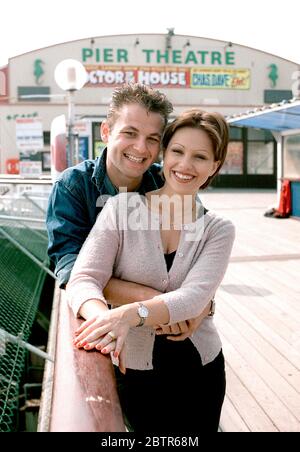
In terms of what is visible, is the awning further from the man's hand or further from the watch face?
the watch face

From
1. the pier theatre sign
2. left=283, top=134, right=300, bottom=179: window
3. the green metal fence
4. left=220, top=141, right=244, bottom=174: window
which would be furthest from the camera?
left=220, top=141, right=244, bottom=174: window

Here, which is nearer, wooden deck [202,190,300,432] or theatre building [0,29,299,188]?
wooden deck [202,190,300,432]

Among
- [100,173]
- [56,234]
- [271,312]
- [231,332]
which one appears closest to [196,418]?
[56,234]

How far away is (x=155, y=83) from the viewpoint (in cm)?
2175

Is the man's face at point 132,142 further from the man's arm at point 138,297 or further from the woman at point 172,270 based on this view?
the man's arm at point 138,297

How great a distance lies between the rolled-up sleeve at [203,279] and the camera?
141cm

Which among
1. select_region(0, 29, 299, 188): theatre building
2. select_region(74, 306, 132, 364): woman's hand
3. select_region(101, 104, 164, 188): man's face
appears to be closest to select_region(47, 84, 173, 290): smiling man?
select_region(101, 104, 164, 188): man's face

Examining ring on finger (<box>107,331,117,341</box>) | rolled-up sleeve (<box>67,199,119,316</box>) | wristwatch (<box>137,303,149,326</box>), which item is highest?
rolled-up sleeve (<box>67,199,119,316</box>)

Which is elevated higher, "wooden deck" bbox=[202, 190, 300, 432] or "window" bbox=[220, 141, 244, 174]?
"window" bbox=[220, 141, 244, 174]

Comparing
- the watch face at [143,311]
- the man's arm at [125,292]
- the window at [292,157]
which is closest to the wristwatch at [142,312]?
the watch face at [143,311]

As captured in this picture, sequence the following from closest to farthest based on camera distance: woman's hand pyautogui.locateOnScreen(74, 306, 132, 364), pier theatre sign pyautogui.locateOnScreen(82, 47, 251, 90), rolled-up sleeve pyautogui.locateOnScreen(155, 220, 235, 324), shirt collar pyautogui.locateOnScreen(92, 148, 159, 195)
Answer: woman's hand pyautogui.locateOnScreen(74, 306, 132, 364), rolled-up sleeve pyautogui.locateOnScreen(155, 220, 235, 324), shirt collar pyautogui.locateOnScreen(92, 148, 159, 195), pier theatre sign pyautogui.locateOnScreen(82, 47, 251, 90)

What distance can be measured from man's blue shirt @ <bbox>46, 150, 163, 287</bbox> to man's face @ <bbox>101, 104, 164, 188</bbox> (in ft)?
0.18

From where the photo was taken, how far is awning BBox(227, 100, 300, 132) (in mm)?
9226

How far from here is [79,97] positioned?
71.1ft
